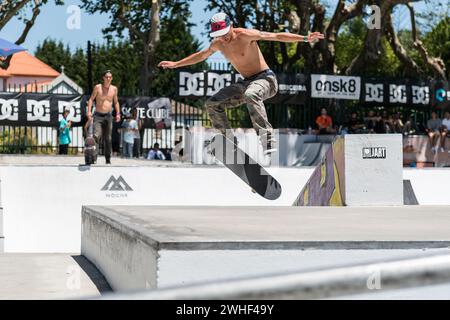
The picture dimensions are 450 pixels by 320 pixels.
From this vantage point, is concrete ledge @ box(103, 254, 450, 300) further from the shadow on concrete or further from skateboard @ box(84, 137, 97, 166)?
skateboard @ box(84, 137, 97, 166)

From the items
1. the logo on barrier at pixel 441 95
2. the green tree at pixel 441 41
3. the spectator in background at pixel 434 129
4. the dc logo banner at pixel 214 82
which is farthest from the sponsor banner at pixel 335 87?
the green tree at pixel 441 41

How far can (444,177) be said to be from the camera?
13445 mm

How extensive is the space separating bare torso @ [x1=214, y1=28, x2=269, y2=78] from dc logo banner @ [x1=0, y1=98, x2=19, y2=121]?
41.7ft

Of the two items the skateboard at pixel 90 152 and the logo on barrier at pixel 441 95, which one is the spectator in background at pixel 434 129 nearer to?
the logo on barrier at pixel 441 95

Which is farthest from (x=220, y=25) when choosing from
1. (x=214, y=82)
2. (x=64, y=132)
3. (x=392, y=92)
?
(x=392, y=92)

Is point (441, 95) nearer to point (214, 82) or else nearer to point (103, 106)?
point (214, 82)

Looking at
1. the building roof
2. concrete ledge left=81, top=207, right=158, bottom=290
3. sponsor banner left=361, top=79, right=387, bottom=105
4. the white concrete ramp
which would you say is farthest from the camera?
the building roof

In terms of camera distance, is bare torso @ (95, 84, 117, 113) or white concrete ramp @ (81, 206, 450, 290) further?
bare torso @ (95, 84, 117, 113)

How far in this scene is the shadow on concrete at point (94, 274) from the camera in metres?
6.31

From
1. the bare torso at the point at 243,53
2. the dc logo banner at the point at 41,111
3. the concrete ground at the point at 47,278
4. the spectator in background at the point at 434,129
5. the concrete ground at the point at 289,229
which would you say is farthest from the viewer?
the spectator in background at the point at 434,129

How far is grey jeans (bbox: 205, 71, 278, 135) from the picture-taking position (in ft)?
32.7

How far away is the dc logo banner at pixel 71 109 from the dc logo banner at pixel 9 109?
1.09m

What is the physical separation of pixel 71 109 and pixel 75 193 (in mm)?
9502

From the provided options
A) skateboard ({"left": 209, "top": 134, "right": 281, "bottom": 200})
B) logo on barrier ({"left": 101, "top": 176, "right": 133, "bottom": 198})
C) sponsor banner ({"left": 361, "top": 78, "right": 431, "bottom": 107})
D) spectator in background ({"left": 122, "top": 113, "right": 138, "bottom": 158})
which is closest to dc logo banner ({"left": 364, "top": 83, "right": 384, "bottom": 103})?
sponsor banner ({"left": 361, "top": 78, "right": 431, "bottom": 107})
